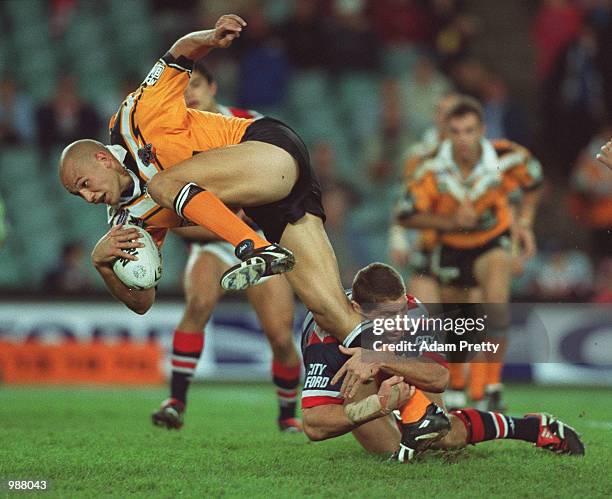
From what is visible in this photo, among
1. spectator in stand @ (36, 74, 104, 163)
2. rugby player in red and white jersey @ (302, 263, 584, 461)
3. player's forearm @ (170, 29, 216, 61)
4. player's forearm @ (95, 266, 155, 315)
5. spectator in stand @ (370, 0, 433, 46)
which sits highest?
spectator in stand @ (370, 0, 433, 46)

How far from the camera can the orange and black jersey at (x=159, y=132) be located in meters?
5.96

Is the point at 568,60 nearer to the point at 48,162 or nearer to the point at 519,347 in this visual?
the point at 519,347

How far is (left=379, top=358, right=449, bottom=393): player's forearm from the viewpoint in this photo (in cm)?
549

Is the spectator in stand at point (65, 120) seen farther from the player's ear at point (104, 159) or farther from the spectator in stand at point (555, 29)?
the player's ear at point (104, 159)

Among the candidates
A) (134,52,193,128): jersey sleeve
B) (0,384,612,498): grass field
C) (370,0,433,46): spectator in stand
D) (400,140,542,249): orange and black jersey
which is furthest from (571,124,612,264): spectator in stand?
(134,52,193,128): jersey sleeve

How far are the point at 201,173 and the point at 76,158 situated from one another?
0.73 m

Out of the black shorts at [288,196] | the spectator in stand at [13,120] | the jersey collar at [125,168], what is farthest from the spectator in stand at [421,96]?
A: the jersey collar at [125,168]

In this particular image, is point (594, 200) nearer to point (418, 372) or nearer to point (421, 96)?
point (421, 96)

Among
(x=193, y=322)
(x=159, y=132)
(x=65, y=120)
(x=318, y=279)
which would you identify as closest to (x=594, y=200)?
(x=65, y=120)

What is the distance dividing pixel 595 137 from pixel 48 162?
6.46 meters

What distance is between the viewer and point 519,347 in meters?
11.3

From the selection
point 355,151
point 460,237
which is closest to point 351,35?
point 355,151

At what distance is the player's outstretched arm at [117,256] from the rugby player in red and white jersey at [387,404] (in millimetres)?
989

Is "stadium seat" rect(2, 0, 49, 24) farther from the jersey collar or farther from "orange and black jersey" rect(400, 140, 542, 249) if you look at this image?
the jersey collar
